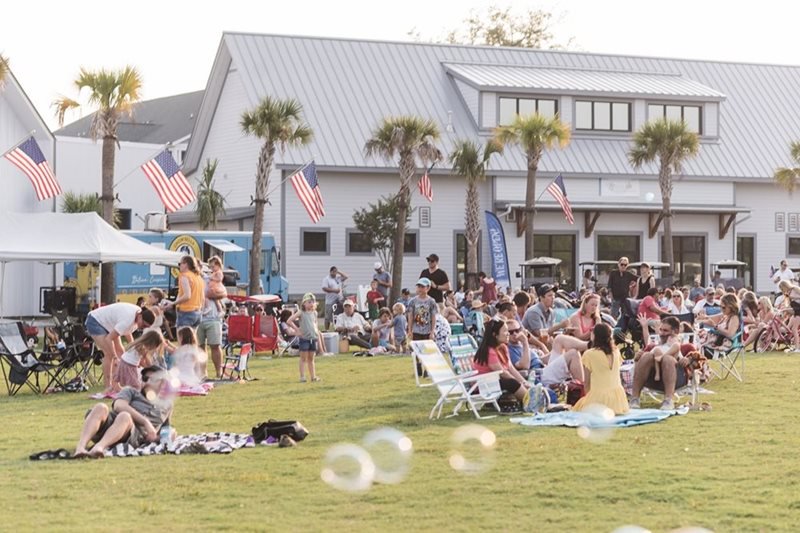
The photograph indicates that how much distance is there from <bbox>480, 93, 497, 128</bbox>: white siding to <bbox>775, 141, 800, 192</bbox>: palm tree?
983 cm

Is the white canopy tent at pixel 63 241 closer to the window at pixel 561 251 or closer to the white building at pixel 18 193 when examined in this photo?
the white building at pixel 18 193

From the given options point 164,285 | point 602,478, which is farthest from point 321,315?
point 602,478

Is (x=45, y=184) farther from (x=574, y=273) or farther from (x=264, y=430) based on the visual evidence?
(x=574, y=273)

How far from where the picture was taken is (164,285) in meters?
33.0

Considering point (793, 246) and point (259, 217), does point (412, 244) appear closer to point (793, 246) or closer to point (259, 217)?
point (259, 217)

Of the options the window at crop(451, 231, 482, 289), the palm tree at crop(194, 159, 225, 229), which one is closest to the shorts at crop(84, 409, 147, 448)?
the palm tree at crop(194, 159, 225, 229)

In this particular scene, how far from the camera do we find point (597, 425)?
13.3 metres

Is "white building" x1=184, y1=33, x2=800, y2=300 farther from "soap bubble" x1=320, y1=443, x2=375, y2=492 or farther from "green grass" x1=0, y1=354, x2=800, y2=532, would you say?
"soap bubble" x1=320, y1=443, x2=375, y2=492

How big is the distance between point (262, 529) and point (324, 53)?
35.2 meters

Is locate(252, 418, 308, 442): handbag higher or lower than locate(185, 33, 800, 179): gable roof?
lower

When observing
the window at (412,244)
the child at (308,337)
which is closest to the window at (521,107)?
the window at (412,244)

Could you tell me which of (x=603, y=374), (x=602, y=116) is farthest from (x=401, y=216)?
(x=603, y=374)

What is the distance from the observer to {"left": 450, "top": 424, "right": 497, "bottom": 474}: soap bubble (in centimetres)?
1079

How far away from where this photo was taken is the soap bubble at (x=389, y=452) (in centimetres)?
1032
